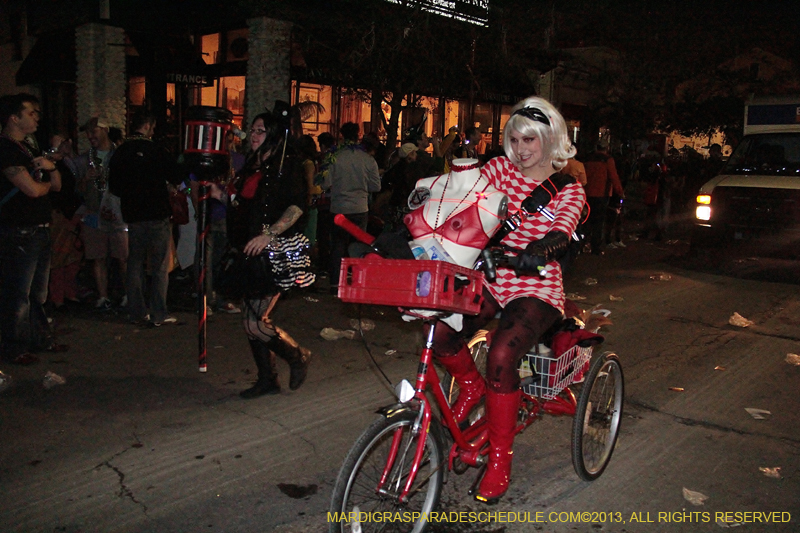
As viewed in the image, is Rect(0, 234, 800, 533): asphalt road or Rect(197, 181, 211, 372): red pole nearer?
Rect(0, 234, 800, 533): asphalt road

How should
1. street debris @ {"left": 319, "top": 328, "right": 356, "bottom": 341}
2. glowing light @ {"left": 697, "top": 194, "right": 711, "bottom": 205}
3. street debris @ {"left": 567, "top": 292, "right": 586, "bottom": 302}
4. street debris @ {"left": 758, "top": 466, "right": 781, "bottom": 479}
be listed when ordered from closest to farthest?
street debris @ {"left": 758, "top": 466, "right": 781, "bottom": 479} → street debris @ {"left": 319, "top": 328, "right": 356, "bottom": 341} → street debris @ {"left": 567, "top": 292, "right": 586, "bottom": 302} → glowing light @ {"left": 697, "top": 194, "right": 711, "bottom": 205}

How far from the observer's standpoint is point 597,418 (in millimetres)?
4359

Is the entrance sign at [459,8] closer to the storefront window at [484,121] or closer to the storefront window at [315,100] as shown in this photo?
the storefront window at [315,100]

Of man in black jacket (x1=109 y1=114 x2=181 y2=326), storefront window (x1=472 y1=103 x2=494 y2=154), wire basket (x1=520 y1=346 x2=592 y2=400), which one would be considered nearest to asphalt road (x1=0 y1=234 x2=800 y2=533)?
man in black jacket (x1=109 y1=114 x2=181 y2=326)

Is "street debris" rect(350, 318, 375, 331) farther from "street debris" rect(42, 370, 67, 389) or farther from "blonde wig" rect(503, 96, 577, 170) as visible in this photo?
"blonde wig" rect(503, 96, 577, 170)

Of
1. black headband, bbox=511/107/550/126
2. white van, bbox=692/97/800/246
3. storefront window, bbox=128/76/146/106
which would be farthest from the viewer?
storefront window, bbox=128/76/146/106

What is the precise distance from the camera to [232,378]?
19.8ft

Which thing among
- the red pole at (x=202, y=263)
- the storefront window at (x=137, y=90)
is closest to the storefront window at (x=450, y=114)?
the storefront window at (x=137, y=90)

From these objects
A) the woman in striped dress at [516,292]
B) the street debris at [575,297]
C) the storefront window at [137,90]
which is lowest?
the street debris at [575,297]

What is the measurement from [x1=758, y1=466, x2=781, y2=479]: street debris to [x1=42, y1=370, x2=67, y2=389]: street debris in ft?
16.9

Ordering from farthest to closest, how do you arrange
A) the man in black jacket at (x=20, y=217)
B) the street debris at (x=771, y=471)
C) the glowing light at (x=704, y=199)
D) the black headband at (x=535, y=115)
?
the glowing light at (x=704, y=199), the man in black jacket at (x=20, y=217), the street debris at (x=771, y=471), the black headband at (x=535, y=115)

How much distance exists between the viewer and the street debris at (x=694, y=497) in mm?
4137

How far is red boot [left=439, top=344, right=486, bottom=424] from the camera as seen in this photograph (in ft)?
13.2

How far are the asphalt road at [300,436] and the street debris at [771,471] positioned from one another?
3 cm
